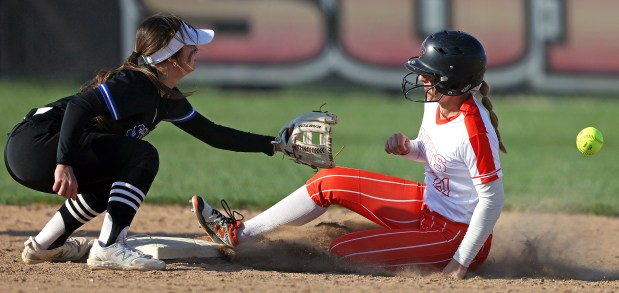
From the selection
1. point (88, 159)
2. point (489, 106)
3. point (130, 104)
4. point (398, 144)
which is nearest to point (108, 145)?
point (88, 159)

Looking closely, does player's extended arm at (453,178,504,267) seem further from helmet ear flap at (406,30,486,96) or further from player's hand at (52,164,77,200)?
player's hand at (52,164,77,200)

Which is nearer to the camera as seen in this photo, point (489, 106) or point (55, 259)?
point (489, 106)

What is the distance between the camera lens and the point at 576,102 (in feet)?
60.5

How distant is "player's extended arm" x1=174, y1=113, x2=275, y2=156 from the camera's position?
5.64 meters

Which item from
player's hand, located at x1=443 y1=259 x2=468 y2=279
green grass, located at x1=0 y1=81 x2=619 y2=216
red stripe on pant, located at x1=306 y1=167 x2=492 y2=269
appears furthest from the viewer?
green grass, located at x1=0 y1=81 x2=619 y2=216

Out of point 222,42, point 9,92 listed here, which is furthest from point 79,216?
point 222,42

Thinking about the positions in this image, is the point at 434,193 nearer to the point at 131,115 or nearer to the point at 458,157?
the point at 458,157

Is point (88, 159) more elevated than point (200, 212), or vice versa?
point (88, 159)

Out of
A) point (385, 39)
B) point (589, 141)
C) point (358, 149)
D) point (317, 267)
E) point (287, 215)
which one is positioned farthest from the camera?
point (385, 39)

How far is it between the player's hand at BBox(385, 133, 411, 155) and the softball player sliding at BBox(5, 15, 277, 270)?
120cm

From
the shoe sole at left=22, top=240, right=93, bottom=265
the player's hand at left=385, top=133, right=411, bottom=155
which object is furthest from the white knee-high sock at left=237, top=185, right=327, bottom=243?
the shoe sole at left=22, top=240, right=93, bottom=265

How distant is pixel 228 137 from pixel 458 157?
1363 millimetres

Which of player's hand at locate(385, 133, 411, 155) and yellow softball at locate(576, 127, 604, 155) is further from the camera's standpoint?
yellow softball at locate(576, 127, 604, 155)

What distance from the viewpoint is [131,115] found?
5.12m
